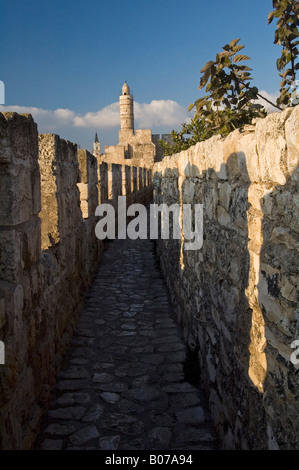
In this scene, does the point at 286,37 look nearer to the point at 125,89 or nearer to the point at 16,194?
the point at 16,194

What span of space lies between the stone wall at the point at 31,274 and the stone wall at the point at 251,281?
1185 mm

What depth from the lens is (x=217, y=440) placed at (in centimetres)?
256

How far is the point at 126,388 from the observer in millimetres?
3260

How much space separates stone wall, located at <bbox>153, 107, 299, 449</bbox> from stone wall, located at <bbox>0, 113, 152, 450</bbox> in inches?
46.7

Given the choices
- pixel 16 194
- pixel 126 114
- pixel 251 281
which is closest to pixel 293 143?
pixel 251 281

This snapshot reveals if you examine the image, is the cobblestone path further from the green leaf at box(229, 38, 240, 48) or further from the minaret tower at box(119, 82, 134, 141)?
the minaret tower at box(119, 82, 134, 141)

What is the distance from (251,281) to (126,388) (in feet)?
5.76

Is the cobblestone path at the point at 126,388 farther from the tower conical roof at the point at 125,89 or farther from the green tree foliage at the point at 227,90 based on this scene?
the tower conical roof at the point at 125,89

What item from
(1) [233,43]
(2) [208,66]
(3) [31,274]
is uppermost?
(1) [233,43]

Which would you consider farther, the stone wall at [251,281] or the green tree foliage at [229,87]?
the green tree foliage at [229,87]

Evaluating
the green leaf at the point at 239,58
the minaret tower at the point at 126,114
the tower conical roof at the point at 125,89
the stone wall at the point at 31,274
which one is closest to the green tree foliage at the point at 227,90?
the green leaf at the point at 239,58

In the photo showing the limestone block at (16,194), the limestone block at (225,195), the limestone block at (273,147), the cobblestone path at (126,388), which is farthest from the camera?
the cobblestone path at (126,388)

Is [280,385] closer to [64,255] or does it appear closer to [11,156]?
[11,156]

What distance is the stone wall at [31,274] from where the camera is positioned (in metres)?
2.16
